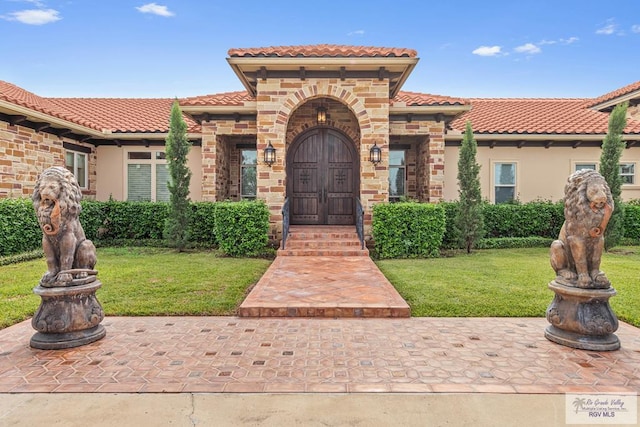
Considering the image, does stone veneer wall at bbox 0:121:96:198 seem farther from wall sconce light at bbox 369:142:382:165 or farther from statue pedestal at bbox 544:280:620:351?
statue pedestal at bbox 544:280:620:351

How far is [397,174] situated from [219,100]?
254 inches

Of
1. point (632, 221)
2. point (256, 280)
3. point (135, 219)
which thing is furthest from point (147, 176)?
point (632, 221)

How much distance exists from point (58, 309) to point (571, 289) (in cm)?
525

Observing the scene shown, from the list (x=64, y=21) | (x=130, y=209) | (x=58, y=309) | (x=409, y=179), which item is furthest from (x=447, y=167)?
(x=64, y=21)

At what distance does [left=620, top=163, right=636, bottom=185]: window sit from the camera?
13531mm

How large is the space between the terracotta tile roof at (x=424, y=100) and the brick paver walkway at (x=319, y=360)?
8055mm

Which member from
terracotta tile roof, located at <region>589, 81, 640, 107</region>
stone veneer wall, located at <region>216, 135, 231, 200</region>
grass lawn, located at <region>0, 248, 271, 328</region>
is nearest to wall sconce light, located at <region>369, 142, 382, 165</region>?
grass lawn, located at <region>0, 248, 271, 328</region>

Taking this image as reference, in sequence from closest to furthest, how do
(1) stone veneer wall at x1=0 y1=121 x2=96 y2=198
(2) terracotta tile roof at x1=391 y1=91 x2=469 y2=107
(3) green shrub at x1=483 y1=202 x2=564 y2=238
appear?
(1) stone veneer wall at x1=0 y1=121 x2=96 y2=198, (2) terracotta tile roof at x1=391 y1=91 x2=469 y2=107, (3) green shrub at x1=483 y1=202 x2=564 y2=238

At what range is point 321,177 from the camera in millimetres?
11859

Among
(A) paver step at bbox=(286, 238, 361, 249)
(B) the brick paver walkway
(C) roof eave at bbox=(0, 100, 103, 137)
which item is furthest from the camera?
(A) paver step at bbox=(286, 238, 361, 249)

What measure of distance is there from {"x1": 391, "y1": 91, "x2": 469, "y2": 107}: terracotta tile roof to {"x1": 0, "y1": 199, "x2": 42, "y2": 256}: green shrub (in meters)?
10.4

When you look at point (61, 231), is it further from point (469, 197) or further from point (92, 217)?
point (469, 197)

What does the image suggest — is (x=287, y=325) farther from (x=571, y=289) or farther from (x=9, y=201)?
(x=9, y=201)

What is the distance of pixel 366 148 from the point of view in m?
10.3
